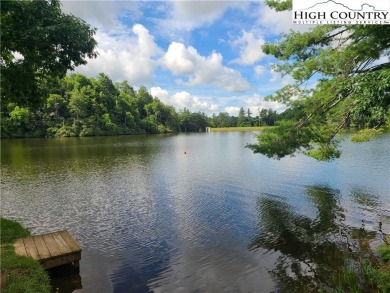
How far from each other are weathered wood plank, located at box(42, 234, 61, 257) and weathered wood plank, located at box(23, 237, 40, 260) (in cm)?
44

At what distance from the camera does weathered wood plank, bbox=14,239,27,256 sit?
34.3 ft

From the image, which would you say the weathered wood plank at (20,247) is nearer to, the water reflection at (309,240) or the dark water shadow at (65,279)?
the dark water shadow at (65,279)

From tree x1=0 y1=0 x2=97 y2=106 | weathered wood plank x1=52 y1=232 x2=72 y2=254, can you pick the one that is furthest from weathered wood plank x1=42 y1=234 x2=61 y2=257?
tree x1=0 y1=0 x2=97 y2=106

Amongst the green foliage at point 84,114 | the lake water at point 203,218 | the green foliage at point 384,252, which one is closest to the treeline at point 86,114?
the green foliage at point 84,114

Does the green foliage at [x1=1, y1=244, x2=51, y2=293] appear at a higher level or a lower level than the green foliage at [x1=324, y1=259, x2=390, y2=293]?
higher

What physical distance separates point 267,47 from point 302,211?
406 inches

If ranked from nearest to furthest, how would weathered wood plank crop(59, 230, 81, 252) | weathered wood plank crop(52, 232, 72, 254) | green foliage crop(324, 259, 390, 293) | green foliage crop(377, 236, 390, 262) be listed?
green foliage crop(324, 259, 390, 293) < weathered wood plank crop(52, 232, 72, 254) < weathered wood plank crop(59, 230, 81, 252) < green foliage crop(377, 236, 390, 262)

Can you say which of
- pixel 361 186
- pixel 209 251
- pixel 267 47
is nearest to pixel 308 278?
pixel 209 251

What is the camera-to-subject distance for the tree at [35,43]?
838 centimetres

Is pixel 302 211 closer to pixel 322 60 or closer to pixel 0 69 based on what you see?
pixel 322 60

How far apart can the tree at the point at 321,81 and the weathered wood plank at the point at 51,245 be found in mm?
11501

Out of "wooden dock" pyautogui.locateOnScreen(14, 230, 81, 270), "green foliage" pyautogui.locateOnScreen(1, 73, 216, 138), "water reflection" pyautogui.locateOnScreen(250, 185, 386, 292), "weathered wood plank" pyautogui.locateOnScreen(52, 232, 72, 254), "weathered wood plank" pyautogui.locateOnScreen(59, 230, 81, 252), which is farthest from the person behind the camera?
"green foliage" pyautogui.locateOnScreen(1, 73, 216, 138)

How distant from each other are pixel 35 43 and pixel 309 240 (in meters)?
13.7

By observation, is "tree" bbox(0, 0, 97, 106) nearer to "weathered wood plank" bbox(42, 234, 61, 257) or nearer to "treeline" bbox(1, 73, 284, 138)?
"weathered wood plank" bbox(42, 234, 61, 257)
